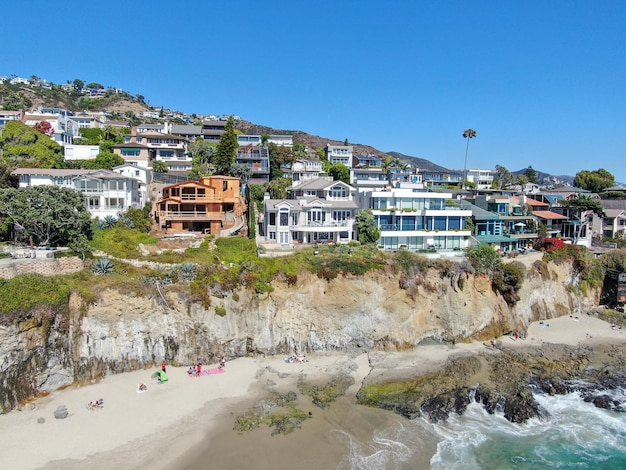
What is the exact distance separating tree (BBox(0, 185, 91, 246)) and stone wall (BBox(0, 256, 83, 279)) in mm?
3721

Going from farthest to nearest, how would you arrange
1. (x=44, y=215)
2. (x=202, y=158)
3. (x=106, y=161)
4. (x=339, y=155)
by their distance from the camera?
(x=339, y=155) → (x=202, y=158) → (x=106, y=161) → (x=44, y=215)

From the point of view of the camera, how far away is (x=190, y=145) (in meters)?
79.6

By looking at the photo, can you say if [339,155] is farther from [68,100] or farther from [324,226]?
[68,100]

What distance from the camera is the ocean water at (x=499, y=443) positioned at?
23906 millimetres

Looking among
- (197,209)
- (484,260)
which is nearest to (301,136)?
(197,209)

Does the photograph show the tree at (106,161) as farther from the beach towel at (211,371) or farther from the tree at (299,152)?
the beach towel at (211,371)

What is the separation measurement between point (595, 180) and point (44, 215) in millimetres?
106706

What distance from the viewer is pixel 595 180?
316 feet

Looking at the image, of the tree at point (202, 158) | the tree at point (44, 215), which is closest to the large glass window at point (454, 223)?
the tree at point (202, 158)

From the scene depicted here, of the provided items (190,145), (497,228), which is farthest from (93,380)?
(190,145)

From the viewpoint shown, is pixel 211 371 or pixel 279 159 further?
pixel 279 159

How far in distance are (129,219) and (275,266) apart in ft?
65.7

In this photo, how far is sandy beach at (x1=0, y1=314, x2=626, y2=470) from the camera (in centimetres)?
2331

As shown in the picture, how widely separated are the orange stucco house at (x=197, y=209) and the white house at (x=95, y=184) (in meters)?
4.37
